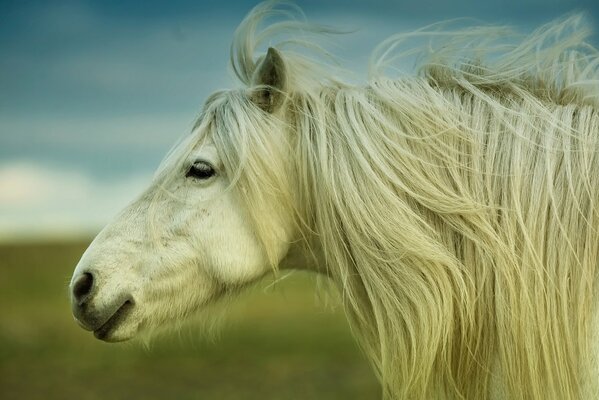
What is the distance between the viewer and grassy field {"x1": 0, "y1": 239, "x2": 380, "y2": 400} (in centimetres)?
499

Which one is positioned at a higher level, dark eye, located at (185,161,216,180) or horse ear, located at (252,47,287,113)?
horse ear, located at (252,47,287,113)

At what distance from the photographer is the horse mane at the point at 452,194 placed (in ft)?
4.66

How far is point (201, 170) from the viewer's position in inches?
64.8

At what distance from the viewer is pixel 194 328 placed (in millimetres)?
1814

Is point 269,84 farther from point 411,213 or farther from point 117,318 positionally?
point 117,318

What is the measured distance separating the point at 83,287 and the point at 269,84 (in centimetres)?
64

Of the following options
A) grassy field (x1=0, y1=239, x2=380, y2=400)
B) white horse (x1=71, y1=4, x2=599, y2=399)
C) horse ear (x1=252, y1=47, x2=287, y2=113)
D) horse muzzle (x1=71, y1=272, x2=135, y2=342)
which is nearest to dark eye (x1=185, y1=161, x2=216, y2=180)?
white horse (x1=71, y1=4, x2=599, y2=399)

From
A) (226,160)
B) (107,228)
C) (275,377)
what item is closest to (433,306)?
(226,160)

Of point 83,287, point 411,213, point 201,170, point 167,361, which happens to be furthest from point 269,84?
point 167,361

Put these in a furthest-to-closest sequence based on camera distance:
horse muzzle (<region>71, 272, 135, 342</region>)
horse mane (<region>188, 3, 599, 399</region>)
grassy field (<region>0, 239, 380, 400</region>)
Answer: grassy field (<region>0, 239, 380, 400</region>), horse muzzle (<region>71, 272, 135, 342</region>), horse mane (<region>188, 3, 599, 399</region>)

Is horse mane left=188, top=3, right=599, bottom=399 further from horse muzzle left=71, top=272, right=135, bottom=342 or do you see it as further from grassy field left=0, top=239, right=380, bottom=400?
grassy field left=0, top=239, right=380, bottom=400

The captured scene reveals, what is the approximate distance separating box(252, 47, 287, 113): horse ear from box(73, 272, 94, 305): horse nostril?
56cm

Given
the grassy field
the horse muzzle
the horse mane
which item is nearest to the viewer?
the horse mane

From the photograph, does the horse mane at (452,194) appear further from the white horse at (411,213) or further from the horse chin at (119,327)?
the horse chin at (119,327)
